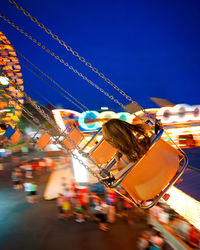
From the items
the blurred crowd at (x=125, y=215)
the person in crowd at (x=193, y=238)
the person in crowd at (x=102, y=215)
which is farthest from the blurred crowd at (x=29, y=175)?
the person in crowd at (x=193, y=238)

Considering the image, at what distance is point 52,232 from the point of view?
460 centimetres

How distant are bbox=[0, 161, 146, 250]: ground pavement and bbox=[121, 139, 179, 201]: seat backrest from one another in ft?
8.65

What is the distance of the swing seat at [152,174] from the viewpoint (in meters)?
1.93

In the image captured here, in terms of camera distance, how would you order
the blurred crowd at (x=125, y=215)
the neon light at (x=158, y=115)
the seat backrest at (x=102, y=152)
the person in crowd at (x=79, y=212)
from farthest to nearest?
the neon light at (x=158, y=115), the person in crowd at (x=79, y=212), the seat backrest at (x=102, y=152), the blurred crowd at (x=125, y=215)

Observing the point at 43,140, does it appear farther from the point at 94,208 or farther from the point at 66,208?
the point at 94,208

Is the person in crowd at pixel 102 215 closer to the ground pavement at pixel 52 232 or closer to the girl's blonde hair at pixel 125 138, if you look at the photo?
the ground pavement at pixel 52 232

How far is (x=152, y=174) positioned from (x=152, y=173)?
0.03 feet

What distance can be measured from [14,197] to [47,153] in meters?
6.82

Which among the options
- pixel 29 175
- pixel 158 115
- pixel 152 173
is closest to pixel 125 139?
pixel 152 173

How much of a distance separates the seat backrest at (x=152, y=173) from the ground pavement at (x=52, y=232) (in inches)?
104

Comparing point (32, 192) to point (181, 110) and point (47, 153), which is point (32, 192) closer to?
point (47, 153)

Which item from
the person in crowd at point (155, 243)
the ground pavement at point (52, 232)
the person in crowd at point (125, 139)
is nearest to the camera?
the person in crowd at point (125, 139)

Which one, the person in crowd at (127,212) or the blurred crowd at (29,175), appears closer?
the person in crowd at (127,212)

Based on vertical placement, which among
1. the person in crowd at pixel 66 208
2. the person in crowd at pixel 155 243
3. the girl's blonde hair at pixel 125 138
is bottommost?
the person in crowd at pixel 66 208
